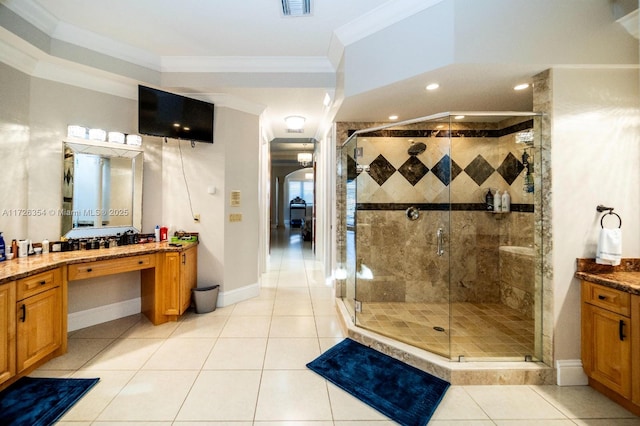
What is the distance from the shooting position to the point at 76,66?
2717 millimetres

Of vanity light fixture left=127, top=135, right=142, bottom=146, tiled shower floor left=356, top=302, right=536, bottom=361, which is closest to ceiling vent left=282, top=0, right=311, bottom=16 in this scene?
vanity light fixture left=127, top=135, right=142, bottom=146

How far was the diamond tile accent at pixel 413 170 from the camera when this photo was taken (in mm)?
3537

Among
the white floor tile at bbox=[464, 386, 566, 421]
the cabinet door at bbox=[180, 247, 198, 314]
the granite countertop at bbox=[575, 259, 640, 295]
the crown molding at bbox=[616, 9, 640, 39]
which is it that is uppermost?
the crown molding at bbox=[616, 9, 640, 39]

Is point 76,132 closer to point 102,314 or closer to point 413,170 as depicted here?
point 102,314

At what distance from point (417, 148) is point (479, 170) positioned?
0.83 meters

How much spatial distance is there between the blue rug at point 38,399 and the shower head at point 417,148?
4.01 metres

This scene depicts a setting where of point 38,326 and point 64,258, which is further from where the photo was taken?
point 64,258

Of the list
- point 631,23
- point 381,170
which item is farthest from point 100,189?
point 631,23

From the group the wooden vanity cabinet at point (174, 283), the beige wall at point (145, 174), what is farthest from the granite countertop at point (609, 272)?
the wooden vanity cabinet at point (174, 283)

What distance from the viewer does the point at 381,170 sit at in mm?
3564

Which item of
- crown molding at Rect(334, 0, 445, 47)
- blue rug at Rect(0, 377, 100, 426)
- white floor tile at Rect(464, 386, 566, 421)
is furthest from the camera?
crown molding at Rect(334, 0, 445, 47)

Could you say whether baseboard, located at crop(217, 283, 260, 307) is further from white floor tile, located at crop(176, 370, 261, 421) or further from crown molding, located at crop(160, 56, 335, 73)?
crown molding, located at crop(160, 56, 335, 73)

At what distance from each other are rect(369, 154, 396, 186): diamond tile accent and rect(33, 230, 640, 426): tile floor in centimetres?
195

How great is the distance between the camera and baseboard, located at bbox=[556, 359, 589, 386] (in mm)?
2070
